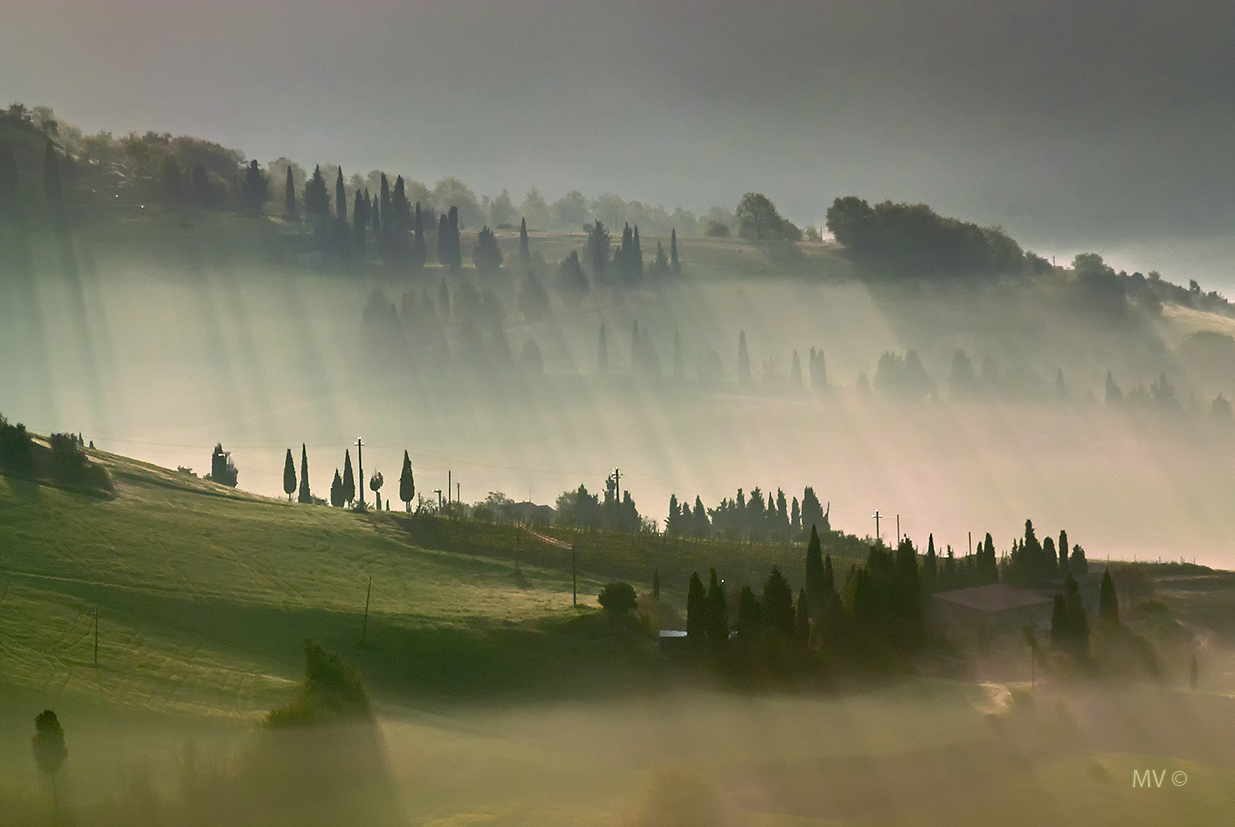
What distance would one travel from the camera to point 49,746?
9788 cm

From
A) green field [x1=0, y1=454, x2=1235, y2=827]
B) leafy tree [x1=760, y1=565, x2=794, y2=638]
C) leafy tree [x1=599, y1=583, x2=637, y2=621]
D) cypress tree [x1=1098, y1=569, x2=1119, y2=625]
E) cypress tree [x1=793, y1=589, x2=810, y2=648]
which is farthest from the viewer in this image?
cypress tree [x1=1098, y1=569, x2=1119, y2=625]

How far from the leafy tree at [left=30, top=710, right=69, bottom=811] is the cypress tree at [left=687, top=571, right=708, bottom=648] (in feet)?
259

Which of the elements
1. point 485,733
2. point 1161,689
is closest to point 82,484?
point 485,733

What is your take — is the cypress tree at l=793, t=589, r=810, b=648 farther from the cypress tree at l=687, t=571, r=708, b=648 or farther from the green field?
the cypress tree at l=687, t=571, r=708, b=648

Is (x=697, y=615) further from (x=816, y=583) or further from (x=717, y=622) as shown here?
(x=816, y=583)

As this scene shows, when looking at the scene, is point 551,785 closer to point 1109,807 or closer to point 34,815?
point 34,815

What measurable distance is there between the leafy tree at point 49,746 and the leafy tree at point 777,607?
90.7m

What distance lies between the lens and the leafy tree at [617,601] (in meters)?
166

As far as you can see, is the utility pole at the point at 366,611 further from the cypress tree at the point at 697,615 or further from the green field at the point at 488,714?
the cypress tree at the point at 697,615

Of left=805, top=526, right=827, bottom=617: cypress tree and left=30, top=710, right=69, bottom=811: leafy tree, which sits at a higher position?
left=805, top=526, right=827, bottom=617: cypress tree

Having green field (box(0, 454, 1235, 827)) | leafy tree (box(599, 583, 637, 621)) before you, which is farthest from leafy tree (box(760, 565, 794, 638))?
leafy tree (box(599, 583, 637, 621))

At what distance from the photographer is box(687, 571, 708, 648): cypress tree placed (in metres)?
154

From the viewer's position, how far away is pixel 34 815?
93188mm

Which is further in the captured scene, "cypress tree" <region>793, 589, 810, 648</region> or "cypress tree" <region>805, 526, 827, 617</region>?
"cypress tree" <region>805, 526, 827, 617</region>
